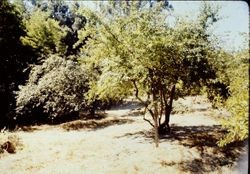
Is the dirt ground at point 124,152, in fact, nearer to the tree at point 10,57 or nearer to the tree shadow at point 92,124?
the tree shadow at point 92,124

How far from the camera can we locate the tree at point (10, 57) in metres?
22.4

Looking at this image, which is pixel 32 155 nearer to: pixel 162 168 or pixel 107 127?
pixel 162 168

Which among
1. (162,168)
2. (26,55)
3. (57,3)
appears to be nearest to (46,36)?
(26,55)

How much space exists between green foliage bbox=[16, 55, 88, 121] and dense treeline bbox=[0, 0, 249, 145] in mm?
53

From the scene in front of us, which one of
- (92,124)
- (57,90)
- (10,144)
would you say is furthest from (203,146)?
(57,90)

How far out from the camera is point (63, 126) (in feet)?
68.1

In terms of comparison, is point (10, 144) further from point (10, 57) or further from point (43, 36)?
point (43, 36)

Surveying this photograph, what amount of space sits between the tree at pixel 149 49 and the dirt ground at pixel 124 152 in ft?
6.55

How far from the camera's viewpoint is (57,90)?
65.8 ft

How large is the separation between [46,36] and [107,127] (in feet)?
27.8

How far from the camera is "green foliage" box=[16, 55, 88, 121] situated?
2000 cm

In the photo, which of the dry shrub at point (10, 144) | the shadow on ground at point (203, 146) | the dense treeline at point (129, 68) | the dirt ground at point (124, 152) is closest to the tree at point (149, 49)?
the dense treeline at point (129, 68)

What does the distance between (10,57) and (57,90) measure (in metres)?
5.25

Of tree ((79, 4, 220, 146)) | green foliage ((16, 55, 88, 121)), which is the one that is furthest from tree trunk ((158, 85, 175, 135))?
green foliage ((16, 55, 88, 121))
